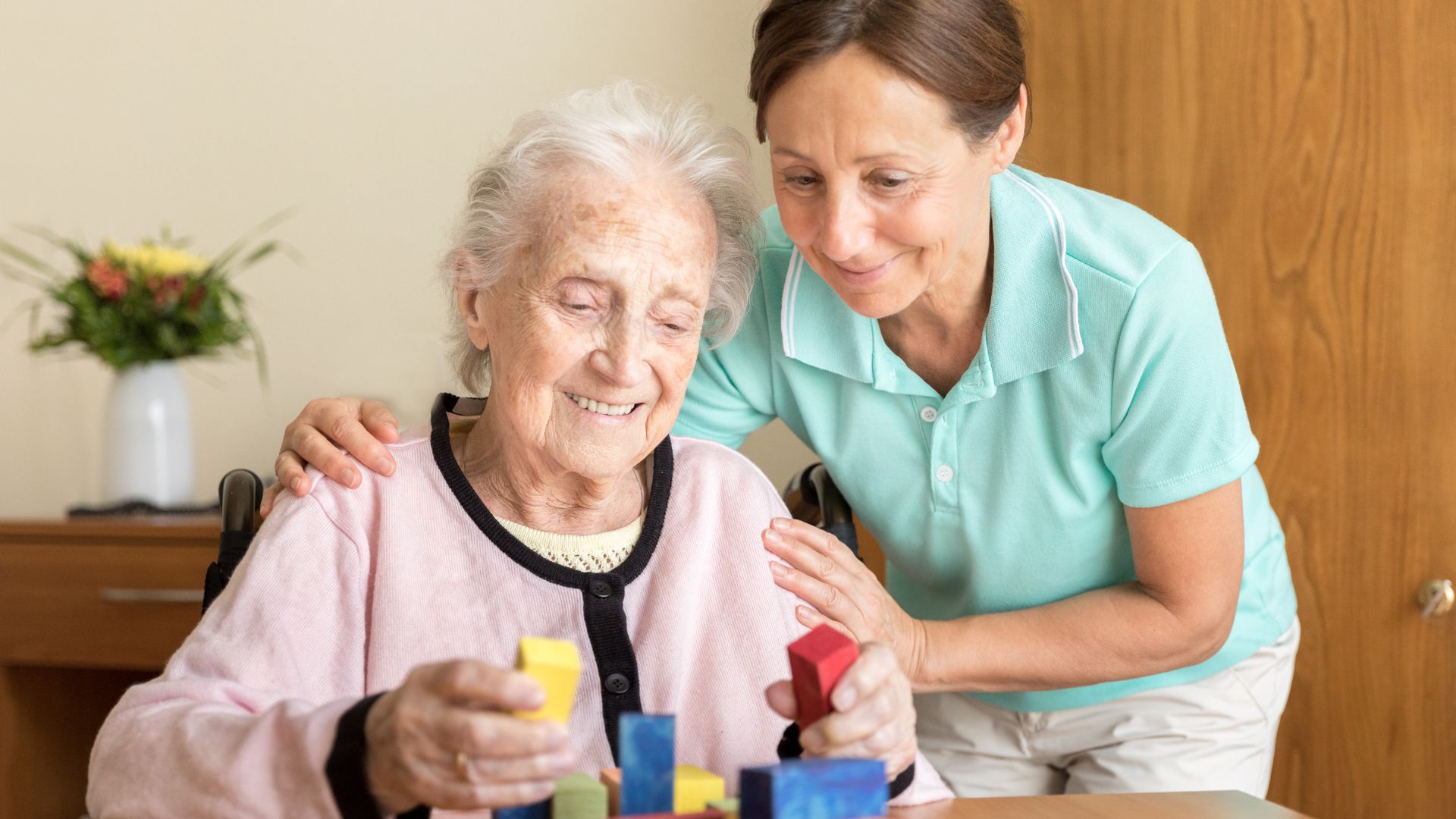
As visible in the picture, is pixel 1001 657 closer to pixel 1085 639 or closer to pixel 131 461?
pixel 1085 639

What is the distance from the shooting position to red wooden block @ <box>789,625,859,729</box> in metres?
0.95

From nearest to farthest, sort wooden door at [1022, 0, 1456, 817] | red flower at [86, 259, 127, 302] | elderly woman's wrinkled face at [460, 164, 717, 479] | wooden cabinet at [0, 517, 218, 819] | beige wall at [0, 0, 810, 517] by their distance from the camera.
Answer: elderly woman's wrinkled face at [460, 164, 717, 479]
wooden door at [1022, 0, 1456, 817]
wooden cabinet at [0, 517, 218, 819]
red flower at [86, 259, 127, 302]
beige wall at [0, 0, 810, 517]

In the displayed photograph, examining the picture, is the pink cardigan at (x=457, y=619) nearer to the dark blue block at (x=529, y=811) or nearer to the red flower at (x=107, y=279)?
the dark blue block at (x=529, y=811)

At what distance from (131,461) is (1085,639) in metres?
1.86

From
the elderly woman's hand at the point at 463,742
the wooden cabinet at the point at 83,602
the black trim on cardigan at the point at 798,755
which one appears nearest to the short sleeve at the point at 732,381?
the black trim on cardigan at the point at 798,755

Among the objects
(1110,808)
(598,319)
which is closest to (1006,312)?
(598,319)

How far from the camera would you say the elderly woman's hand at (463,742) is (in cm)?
81

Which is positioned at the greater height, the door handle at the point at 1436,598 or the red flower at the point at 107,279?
the red flower at the point at 107,279

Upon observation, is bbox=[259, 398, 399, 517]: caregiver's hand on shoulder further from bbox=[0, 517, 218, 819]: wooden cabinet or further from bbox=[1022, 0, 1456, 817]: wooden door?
bbox=[1022, 0, 1456, 817]: wooden door

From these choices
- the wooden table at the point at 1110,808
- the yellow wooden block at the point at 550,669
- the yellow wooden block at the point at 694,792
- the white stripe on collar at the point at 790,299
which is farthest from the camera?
the white stripe on collar at the point at 790,299

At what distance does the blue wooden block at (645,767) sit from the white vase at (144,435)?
189 centimetres

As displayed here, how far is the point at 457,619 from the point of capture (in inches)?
51.2

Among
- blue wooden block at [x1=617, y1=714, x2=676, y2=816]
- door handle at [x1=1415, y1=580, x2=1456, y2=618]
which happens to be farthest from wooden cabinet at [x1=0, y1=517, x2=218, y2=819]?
door handle at [x1=1415, y1=580, x2=1456, y2=618]

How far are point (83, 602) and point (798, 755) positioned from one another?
1770 millimetres
